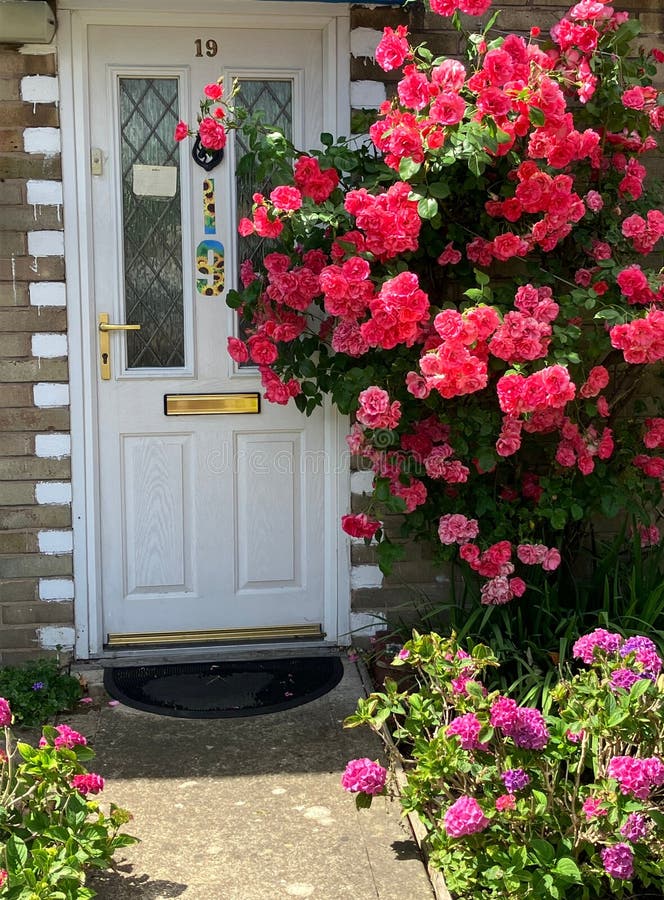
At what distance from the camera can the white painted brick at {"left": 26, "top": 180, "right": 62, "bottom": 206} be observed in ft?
12.6

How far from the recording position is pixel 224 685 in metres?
3.91

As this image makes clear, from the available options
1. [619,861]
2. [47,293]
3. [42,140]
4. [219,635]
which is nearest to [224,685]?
[219,635]

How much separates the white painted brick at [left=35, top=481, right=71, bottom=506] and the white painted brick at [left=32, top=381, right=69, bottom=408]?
306 millimetres

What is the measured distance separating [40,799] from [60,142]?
8.03 ft

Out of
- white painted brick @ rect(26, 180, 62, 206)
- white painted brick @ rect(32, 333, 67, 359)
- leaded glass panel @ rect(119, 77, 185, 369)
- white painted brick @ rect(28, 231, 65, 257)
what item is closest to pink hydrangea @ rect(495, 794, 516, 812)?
leaded glass panel @ rect(119, 77, 185, 369)

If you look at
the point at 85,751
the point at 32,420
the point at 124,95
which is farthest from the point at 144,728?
the point at 124,95

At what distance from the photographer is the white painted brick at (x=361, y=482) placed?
13.6ft

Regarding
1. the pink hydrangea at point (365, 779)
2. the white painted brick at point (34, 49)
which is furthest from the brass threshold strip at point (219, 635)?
the white painted brick at point (34, 49)

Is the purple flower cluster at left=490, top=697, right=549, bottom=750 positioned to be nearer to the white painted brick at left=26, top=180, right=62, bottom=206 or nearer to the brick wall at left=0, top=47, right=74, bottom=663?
the brick wall at left=0, top=47, right=74, bottom=663

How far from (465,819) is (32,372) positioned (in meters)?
2.40

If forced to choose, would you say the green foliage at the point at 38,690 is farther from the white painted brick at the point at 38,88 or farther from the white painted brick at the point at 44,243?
the white painted brick at the point at 38,88

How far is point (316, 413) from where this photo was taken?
417 cm

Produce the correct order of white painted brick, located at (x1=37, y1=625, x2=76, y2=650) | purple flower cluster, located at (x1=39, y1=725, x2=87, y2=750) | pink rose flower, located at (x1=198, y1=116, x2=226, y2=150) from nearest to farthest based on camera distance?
purple flower cluster, located at (x1=39, y1=725, x2=87, y2=750) → pink rose flower, located at (x1=198, y1=116, x2=226, y2=150) → white painted brick, located at (x1=37, y1=625, x2=76, y2=650)

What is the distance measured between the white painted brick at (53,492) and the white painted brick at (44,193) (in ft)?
3.48
